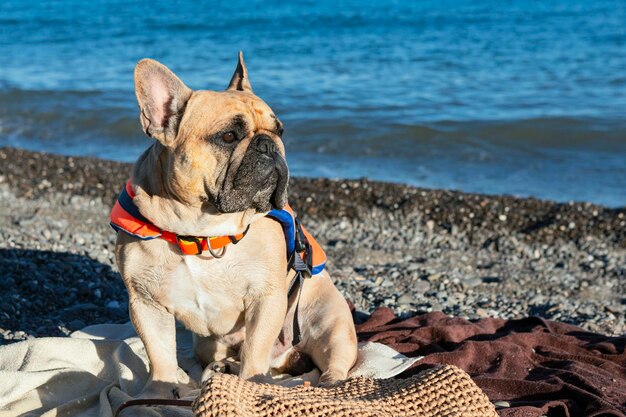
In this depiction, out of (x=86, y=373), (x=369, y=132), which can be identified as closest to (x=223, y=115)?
(x=86, y=373)

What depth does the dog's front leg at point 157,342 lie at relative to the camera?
4.37 meters

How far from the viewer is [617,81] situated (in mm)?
17625

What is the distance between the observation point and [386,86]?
1761 cm

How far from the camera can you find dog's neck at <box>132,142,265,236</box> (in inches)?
161

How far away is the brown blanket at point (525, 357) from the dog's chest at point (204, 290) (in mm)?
1184

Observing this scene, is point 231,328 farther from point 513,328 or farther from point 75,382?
point 513,328

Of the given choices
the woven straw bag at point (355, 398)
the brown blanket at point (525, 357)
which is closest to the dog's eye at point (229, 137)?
the woven straw bag at point (355, 398)

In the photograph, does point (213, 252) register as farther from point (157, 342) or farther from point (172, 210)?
point (157, 342)

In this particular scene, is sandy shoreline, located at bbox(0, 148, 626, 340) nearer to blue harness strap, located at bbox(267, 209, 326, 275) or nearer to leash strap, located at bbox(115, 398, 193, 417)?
leash strap, located at bbox(115, 398, 193, 417)

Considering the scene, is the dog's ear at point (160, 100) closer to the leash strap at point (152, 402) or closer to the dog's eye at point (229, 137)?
the dog's eye at point (229, 137)

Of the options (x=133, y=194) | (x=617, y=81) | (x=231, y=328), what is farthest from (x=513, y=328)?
(x=617, y=81)

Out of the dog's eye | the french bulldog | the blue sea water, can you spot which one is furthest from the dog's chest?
the blue sea water

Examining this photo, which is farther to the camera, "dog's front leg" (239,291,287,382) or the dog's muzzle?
"dog's front leg" (239,291,287,382)

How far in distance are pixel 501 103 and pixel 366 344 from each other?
1145cm
